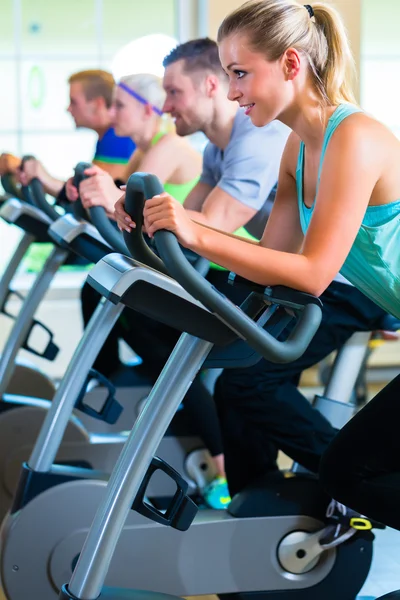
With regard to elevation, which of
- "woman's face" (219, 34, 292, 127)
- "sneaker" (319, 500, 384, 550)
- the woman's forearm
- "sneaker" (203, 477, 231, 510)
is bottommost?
"sneaker" (203, 477, 231, 510)

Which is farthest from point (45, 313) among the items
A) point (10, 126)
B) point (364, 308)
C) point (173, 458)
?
point (364, 308)

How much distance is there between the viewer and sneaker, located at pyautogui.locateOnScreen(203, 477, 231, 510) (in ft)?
10.1

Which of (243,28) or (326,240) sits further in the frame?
(243,28)

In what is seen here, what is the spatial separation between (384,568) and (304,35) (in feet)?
5.32

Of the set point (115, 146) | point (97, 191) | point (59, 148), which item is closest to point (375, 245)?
point (97, 191)

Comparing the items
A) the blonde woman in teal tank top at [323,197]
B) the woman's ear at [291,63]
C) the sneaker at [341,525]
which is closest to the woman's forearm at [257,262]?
the blonde woman in teal tank top at [323,197]

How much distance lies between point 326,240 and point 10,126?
3.73m

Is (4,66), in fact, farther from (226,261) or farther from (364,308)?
(226,261)

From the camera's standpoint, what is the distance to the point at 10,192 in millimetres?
3307

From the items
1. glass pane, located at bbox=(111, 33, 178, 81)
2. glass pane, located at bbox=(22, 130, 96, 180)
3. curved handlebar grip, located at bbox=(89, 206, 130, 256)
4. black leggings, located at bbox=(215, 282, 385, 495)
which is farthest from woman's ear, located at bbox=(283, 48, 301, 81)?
glass pane, located at bbox=(22, 130, 96, 180)

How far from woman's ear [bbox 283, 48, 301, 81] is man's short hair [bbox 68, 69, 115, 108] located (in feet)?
7.59

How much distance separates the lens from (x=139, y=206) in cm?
155

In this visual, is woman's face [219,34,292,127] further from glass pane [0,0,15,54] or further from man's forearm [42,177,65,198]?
glass pane [0,0,15,54]

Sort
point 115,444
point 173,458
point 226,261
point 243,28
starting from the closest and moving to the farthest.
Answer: point 226,261 → point 243,28 → point 115,444 → point 173,458
